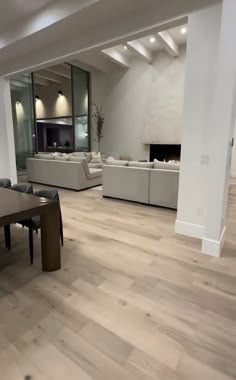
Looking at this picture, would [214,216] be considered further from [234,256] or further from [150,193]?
[150,193]

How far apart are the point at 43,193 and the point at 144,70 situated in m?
7.05

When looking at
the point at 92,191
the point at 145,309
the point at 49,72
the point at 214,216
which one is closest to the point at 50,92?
the point at 49,72

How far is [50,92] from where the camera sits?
9305mm

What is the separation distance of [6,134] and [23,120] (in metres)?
2.32

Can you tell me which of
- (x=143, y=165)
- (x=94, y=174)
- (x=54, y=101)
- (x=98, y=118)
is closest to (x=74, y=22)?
(x=143, y=165)

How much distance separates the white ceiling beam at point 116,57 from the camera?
7155 mm

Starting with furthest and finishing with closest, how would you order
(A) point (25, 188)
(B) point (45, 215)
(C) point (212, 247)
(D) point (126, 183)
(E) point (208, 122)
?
(D) point (126, 183)
(A) point (25, 188)
(E) point (208, 122)
(C) point (212, 247)
(B) point (45, 215)

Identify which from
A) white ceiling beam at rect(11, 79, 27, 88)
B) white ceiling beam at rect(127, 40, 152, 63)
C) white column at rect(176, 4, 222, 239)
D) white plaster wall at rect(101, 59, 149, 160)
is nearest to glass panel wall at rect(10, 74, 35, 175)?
white ceiling beam at rect(11, 79, 27, 88)

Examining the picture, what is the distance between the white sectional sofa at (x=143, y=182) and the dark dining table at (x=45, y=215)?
247 centimetres

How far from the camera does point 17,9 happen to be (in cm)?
330

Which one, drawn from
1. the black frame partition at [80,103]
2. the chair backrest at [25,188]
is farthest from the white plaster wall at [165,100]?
the chair backrest at [25,188]

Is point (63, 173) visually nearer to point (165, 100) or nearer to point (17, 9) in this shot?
point (17, 9)

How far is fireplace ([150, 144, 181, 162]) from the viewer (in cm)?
813

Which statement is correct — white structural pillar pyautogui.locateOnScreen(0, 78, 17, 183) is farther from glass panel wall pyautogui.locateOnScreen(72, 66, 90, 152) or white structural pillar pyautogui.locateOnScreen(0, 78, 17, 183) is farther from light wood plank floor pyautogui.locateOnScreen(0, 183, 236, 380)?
glass panel wall pyautogui.locateOnScreen(72, 66, 90, 152)
